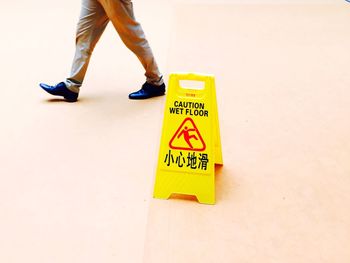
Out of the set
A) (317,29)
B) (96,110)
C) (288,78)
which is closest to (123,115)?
(96,110)

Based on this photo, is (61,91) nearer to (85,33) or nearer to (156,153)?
(85,33)

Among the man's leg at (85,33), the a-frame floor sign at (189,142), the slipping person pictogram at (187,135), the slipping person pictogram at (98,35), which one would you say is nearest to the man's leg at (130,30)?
the slipping person pictogram at (98,35)

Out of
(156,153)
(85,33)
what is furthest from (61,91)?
(156,153)

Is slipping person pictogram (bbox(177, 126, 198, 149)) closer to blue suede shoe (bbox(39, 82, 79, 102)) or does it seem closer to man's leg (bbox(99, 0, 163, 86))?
man's leg (bbox(99, 0, 163, 86))

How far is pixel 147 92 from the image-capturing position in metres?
2.81

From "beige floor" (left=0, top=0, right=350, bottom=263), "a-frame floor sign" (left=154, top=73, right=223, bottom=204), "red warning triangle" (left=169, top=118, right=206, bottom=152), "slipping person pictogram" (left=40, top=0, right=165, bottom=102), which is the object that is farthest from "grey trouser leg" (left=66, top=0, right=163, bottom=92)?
"red warning triangle" (left=169, top=118, right=206, bottom=152)

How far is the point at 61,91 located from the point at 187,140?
1330 mm

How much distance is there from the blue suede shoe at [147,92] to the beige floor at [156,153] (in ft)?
0.21

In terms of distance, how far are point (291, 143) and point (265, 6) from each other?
364 cm

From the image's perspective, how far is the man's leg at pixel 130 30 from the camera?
7.86 feet

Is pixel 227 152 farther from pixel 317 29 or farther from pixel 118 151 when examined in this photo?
pixel 317 29

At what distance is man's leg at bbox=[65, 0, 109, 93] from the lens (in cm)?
255

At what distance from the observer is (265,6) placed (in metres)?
5.33

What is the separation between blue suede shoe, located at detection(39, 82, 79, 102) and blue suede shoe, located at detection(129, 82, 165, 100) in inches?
17.0
